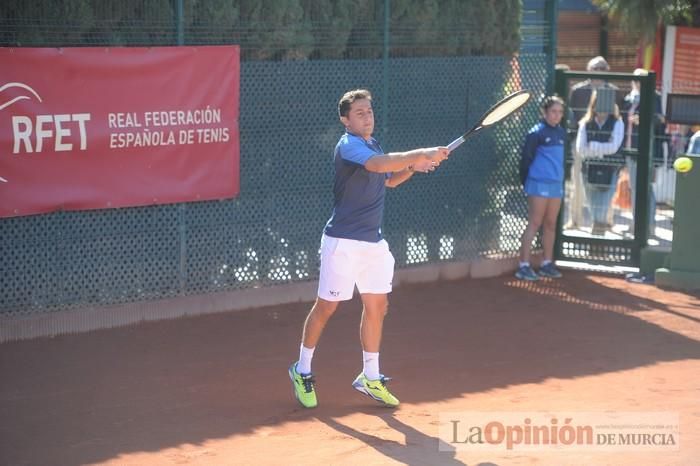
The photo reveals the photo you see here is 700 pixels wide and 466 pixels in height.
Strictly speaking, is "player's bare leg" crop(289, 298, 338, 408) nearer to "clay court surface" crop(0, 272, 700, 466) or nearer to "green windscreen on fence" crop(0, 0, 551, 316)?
"clay court surface" crop(0, 272, 700, 466)

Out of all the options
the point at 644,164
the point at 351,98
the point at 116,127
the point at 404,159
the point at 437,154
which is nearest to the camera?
the point at 437,154

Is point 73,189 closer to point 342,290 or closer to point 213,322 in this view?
point 213,322

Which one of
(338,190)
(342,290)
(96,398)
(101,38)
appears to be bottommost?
(96,398)

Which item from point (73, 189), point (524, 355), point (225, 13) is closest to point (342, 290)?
point (524, 355)

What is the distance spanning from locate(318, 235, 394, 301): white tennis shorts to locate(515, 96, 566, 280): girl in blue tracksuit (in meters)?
4.78

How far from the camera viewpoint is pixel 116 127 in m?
9.29

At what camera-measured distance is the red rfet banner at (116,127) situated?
28.9ft

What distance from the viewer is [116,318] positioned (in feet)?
31.4

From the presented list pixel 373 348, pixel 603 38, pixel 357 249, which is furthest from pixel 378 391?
pixel 603 38

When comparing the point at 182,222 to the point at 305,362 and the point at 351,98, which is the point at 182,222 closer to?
the point at 305,362

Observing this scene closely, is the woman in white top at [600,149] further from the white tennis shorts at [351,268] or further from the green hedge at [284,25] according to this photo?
the white tennis shorts at [351,268]

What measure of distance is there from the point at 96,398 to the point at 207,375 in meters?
0.93

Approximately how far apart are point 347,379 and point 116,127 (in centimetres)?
286

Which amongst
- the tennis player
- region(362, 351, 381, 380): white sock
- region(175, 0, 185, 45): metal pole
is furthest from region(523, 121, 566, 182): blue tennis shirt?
region(362, 351, 381, 380): white sock
